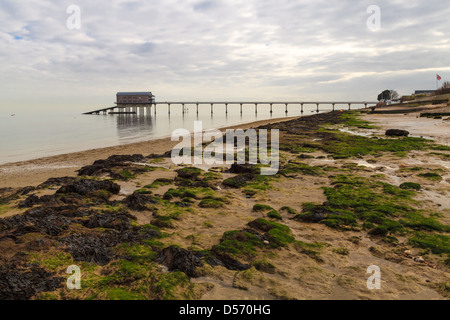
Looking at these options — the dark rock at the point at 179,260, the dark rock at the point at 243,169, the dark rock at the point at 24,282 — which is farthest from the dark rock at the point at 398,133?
the dark rock at the point at 24,282

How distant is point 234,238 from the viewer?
6.49 m

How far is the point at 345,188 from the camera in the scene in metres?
10.4

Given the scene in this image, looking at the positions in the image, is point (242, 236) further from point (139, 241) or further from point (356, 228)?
point (356, 228)

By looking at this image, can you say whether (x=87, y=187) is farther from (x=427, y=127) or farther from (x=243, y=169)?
(x=427, y=127)

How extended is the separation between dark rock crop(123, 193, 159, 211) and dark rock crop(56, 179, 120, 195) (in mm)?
1375

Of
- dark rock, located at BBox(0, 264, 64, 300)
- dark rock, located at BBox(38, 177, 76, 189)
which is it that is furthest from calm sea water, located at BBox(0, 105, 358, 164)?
dark rock, located at BBox(0, 264, 64, 300)

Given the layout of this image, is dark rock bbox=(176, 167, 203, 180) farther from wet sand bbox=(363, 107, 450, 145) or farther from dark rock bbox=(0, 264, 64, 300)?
wet sand bbox=(363, 107, 450, 145)

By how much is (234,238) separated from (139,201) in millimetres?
3671

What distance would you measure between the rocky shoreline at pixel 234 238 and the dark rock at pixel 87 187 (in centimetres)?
3

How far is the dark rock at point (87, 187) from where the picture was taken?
32.1ft

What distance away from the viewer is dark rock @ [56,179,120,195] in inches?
385

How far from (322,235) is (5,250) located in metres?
6.38

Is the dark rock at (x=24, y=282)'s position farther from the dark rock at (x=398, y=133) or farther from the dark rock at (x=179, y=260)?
the dark rock at (x=398, y=133)
